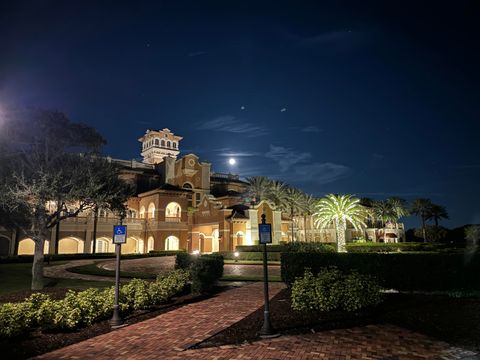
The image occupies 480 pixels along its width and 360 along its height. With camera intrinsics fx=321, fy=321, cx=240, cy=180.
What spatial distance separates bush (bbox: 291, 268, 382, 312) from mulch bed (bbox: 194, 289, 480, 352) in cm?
28

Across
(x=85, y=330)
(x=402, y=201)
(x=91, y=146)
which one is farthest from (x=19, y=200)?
(x=402, y=201)

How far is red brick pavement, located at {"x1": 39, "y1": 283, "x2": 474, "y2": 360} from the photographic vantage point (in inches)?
278

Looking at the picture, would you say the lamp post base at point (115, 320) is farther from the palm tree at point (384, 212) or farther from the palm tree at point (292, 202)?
the palm tree at point (384, 212)

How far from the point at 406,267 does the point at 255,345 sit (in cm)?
1001

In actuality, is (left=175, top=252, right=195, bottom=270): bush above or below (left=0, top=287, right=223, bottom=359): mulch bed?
above

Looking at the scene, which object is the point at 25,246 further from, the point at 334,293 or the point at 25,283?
the point at 334,293

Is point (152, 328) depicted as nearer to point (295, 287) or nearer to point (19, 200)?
point (295, 287)

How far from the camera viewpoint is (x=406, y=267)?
48.1 ft

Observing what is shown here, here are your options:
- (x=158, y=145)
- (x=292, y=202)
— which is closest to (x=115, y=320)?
(x=292, y=202)

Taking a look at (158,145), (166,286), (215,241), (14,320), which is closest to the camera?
(14,320)

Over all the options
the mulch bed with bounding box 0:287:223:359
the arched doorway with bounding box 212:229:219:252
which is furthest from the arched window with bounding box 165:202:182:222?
the mulch bed with bounding box 0:287:223:359

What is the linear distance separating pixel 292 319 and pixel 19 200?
1309 cm

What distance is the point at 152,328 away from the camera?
30.9ft

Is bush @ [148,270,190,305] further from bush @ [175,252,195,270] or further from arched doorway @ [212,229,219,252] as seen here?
arched doorway @ [212,229,219,252]
